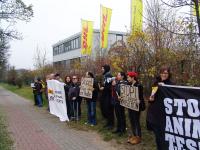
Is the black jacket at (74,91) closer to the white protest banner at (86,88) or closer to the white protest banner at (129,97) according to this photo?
the white protest banner at (86,88)

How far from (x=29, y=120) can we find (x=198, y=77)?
768cm

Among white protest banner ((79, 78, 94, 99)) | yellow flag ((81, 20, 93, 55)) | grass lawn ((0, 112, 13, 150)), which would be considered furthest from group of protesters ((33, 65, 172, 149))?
yellow flag ((81, 20, 93, 55))

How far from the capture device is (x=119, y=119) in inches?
416

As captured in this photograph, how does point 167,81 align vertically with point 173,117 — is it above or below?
above

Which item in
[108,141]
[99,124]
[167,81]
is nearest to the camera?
[167,81]

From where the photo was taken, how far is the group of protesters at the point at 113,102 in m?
7.77

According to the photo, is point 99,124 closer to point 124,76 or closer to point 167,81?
point 124,76

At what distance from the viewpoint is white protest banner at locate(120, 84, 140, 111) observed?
9.33 m

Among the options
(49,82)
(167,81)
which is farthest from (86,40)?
(167,81)

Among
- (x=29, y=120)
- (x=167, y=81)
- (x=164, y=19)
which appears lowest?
(x=29, y=120)

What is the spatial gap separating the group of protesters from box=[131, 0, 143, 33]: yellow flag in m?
3.01

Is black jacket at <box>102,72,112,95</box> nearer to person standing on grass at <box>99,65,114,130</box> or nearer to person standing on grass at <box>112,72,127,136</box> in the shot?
person standing on grass at <box>99,65,114,130</box>

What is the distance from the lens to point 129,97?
9.66m

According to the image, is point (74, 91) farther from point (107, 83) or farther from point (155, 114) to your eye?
point (155, 114)
